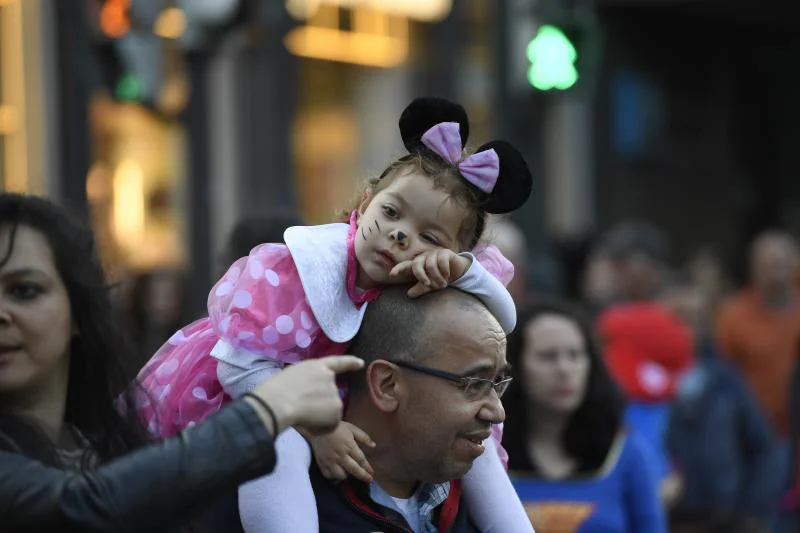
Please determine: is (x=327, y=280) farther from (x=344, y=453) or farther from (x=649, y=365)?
(x=649, y=365)

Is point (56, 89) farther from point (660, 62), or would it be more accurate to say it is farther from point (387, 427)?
point (660, 62)

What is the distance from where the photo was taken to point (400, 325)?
3.29 m

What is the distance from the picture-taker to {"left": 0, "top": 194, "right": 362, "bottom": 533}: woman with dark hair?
2635mm

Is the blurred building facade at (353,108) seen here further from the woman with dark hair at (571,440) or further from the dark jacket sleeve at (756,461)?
the dark jacket sleeve at (756,461)

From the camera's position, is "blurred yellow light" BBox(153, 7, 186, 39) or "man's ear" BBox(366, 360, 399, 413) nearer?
"man's ear" BBox(366, 360, 399, 413)

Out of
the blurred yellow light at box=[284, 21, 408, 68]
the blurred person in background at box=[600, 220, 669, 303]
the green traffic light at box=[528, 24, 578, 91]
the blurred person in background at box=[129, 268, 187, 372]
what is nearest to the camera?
the blurred person in background at box=[600, 220, 669, 303]

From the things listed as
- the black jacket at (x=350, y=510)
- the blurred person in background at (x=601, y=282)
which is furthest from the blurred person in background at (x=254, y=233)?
the blurred person in background at (x=601, y=282)

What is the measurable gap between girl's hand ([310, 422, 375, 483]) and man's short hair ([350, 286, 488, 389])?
13 cm

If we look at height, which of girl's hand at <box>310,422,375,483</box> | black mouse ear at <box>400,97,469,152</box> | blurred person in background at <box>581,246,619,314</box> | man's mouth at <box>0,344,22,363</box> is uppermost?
black mouse ear at <box>400,97,469,152</box>

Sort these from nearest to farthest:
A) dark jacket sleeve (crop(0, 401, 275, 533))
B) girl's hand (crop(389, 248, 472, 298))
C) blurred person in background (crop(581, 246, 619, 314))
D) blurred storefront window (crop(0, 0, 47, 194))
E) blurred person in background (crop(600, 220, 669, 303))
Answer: dark jacket sleeve (crop(0, 401, 275, 533)) → girl's hand (crop(389, 248, 472, 298)) → blurred person in background (crop(600, 220, 669, 303)) → blurred person in background (crop(581, 246, 619, 314)) → blurred storefront window (crop(0, 0, 47, 194))

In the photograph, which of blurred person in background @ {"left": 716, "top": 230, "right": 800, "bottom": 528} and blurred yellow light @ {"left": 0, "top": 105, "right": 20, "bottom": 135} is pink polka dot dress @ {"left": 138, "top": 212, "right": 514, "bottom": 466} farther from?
blurred yellow light @ {"left": 0, "top": 105, "right": 20, "bottom": 135}

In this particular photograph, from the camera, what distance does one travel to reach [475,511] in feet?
11.7

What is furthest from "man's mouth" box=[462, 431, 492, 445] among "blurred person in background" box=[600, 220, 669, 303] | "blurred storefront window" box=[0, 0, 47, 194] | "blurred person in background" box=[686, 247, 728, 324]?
"blurred person in background" box=[686, 247, 728, 324]

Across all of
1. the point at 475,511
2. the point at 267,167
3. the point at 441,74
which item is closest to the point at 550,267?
the point at 267,167
